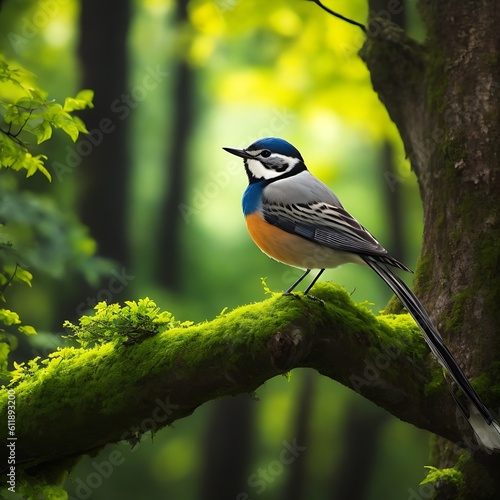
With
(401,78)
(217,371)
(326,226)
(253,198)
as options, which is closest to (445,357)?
(326,226)

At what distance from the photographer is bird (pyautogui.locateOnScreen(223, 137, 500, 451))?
3.40 meters

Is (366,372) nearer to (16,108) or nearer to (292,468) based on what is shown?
(16,108)

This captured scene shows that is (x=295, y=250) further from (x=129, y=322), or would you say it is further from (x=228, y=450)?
(x=228, y=450)

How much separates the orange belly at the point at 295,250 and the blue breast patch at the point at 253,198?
0.09m

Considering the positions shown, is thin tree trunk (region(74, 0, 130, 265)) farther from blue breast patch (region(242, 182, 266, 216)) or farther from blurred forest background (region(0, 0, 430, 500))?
blue breast patch (region(242, 182, 266, 216))

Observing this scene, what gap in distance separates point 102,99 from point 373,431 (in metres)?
6.35

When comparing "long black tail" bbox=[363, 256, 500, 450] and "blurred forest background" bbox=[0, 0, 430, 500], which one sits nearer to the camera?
"long black tail" bbox=[363, 256, 500, 450]

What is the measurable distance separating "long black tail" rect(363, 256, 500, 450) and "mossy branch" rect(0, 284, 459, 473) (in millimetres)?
275

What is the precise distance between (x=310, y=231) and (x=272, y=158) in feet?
2.00

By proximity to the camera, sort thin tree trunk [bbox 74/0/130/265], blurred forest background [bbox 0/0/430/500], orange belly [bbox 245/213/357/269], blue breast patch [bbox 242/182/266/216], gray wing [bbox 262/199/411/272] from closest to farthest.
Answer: gray wing [bbox 262/199/411/272] < orange belly [bbox 245/213/357/269] < blue breast patch [bbox 242/182/266/216] < blurred forest background [bbox 0/0/430/500] < thin tree trunk [bbox 74/0/130/265]

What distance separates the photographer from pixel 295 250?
12.5 feet

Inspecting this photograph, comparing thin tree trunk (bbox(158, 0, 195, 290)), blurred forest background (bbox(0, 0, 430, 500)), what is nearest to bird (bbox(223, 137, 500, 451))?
blurred forest background (bbox(0, 0, 430, 500))

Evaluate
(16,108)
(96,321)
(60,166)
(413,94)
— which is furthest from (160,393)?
(60,166)

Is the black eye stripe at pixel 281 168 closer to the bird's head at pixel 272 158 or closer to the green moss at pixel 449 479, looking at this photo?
the bird's head at pixel 272 158
